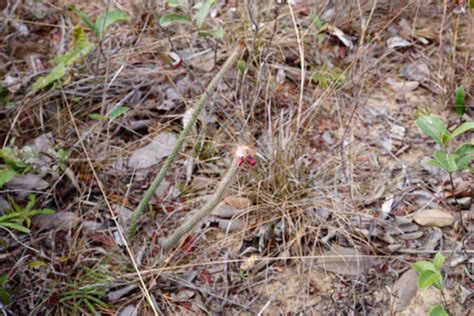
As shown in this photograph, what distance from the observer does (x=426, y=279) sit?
1.36m

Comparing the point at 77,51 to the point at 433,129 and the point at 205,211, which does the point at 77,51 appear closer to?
the point at 205,211

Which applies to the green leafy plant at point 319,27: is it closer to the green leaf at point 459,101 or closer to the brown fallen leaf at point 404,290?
the green leaf at point 459,101

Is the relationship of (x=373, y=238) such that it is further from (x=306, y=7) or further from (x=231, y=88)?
(x=306, y=7)

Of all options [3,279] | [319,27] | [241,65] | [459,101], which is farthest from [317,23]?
[3,279]

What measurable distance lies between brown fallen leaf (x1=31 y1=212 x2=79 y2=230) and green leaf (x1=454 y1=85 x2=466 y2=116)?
1.28 m

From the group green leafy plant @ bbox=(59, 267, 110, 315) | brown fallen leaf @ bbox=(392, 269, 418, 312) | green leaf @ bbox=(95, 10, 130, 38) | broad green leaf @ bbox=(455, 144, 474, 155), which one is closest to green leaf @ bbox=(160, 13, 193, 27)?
green leaf @ bbox=(95, 10, 130, 38)

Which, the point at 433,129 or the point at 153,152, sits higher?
the point at 433,129

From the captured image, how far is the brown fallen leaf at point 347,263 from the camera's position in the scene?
1645 millimetres

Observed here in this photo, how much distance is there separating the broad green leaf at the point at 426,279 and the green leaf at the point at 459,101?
0.78m

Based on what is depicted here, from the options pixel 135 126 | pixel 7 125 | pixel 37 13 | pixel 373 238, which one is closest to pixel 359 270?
pixel 373 238

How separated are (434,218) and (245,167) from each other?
0.58m

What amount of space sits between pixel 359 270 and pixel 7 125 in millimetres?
1243

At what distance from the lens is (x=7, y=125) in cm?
199

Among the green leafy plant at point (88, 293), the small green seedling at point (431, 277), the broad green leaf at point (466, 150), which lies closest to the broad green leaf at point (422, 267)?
the small green seedling at point (431, 277)
